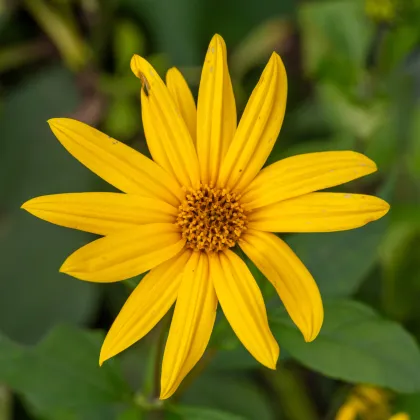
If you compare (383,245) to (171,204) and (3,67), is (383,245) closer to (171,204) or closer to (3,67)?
(171,204)

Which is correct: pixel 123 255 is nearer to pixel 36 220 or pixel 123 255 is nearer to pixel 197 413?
pixel 197 413

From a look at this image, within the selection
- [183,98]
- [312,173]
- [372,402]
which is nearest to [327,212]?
[312,173]

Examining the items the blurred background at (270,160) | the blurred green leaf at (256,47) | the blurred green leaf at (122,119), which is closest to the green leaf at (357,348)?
the blurred background at (270,160)

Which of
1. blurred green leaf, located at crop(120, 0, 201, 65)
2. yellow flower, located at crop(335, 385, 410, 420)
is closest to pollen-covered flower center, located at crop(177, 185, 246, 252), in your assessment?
yellow flower, located at crop(335, 385, 410, 420)

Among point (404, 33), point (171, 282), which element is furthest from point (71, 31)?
point (171, 282)

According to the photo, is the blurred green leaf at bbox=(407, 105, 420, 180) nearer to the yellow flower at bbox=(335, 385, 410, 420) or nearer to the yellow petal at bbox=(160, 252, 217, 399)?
the yellow flower at bbox=(335, 385, 410, 420)

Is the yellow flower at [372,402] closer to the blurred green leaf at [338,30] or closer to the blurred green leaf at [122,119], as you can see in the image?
the blurred green leaf at [338,30]
